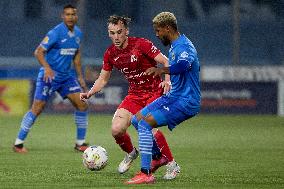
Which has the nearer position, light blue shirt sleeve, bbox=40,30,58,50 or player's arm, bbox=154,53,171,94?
player's arm, bbox=154,53,171,94

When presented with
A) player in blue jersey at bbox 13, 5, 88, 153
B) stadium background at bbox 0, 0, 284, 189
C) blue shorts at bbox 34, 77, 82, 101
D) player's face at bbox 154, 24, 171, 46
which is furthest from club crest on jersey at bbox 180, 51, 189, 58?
blue shorts at bbox 34, 77, 82, 101

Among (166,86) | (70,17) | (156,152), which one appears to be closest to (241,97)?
(70,17)

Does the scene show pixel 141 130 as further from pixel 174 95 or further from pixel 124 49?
pixel 124 49

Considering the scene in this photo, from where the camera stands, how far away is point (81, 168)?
36.0 ft

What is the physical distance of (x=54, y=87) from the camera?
13.9 m

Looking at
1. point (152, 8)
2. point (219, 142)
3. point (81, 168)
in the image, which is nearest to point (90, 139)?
point (219, 142)

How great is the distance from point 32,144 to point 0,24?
14.2m

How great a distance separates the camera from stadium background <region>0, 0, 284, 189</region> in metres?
10.4

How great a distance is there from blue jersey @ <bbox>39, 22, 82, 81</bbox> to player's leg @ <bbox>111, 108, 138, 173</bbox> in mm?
3413

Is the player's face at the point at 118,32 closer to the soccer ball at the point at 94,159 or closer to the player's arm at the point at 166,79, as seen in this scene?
the player's arm at the point at 166,79

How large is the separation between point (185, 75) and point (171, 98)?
319mm

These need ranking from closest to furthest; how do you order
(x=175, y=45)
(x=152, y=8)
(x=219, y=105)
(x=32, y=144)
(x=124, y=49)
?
(x=175, y=45)
(x=124, y=49)
(x=32, y=144)
(x=219, y=105)
(x=152, y=8)

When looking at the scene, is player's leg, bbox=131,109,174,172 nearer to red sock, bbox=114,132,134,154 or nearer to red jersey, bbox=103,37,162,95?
red sock, bbox=114,132,134,154

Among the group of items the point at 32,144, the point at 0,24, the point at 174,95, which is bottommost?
Result: the point at 32,144
